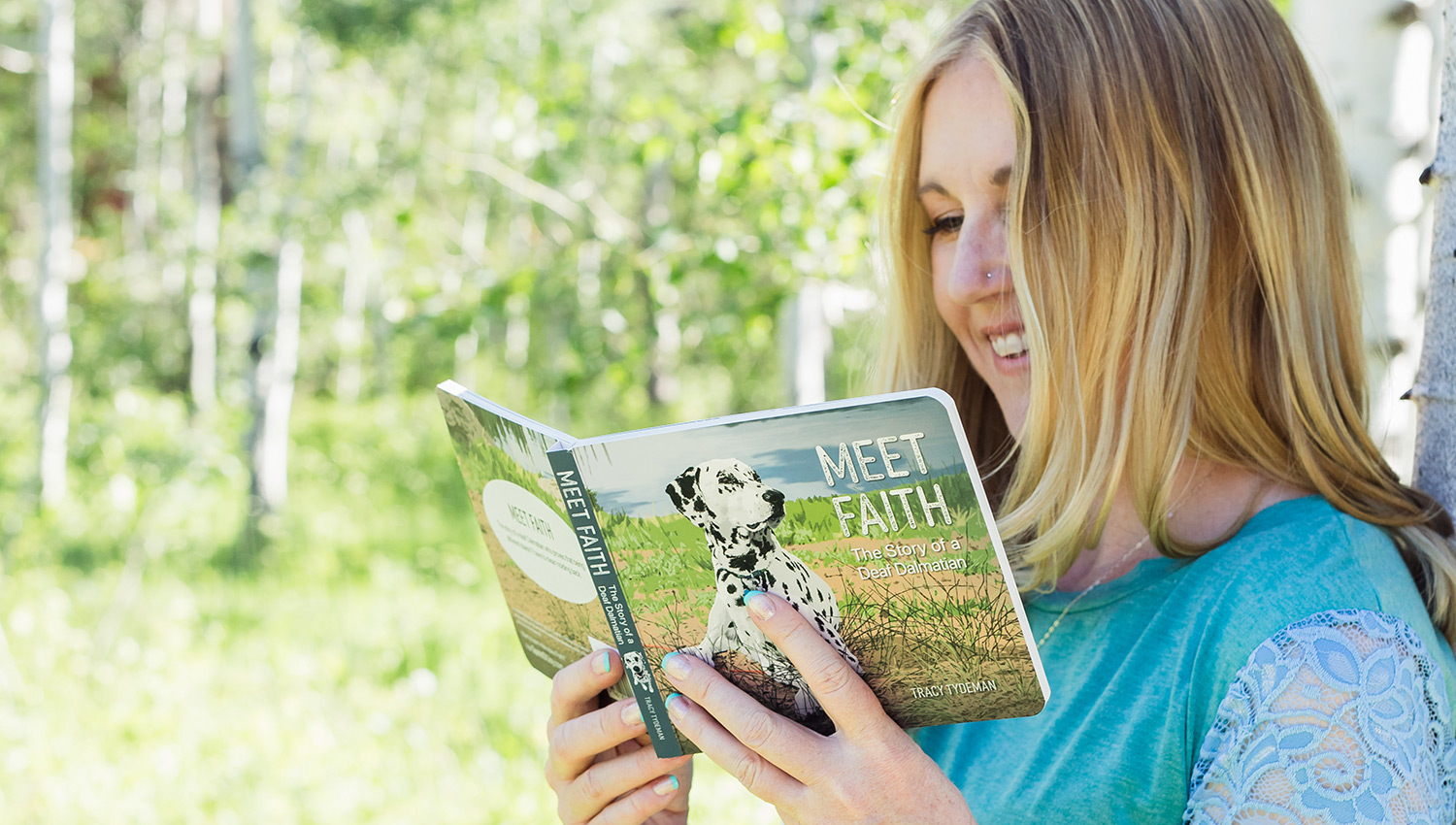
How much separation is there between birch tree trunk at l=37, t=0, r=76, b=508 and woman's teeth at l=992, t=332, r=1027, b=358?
25.4 ft

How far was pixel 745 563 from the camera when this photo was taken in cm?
100

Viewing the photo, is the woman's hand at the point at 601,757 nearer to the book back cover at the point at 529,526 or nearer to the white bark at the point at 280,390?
the book back cover at the point at 529,526

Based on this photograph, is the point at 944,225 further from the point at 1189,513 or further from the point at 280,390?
the point at 280,390

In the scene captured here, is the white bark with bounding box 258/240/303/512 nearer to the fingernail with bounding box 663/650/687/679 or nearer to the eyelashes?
the eyelashes

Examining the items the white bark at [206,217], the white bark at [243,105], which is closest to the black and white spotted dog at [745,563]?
the white bark at [206,217]

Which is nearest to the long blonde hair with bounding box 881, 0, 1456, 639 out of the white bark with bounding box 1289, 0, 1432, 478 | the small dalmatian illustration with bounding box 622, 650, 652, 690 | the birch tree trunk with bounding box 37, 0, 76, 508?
the small dalmatian illustration with bounding box 622, 650, 652, 690

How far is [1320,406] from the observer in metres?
1.15

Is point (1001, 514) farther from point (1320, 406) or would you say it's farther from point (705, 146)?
point (705, 146)

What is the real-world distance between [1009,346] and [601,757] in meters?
0.70

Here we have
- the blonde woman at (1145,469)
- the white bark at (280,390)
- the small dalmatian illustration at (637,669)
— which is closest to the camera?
the blonde woman at (1145,469)

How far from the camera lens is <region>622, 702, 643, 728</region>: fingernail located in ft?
3.76

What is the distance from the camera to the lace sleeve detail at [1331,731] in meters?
0.89

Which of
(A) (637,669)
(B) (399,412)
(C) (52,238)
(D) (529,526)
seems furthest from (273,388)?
(A) (637,669)

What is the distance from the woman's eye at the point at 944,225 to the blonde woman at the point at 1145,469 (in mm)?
61
